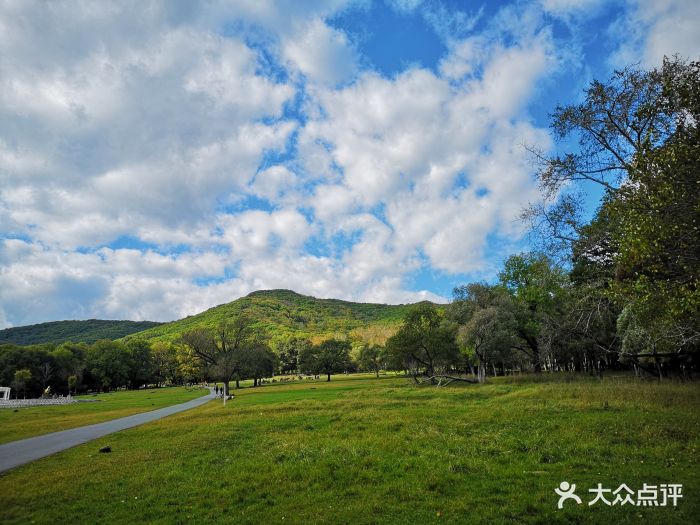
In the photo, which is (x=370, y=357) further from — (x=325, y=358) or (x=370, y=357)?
(x=325, y=358)

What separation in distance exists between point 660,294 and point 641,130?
6.40 m

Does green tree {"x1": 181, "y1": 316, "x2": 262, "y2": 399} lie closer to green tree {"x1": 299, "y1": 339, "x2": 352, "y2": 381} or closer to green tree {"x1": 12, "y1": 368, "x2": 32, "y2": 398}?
green tree {"x1": 299, "y1": 339, "x2": 352, "y2": 381}

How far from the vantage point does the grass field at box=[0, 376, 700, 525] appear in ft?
29.0

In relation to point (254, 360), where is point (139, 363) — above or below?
below

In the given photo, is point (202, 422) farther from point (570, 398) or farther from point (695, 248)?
point (695, 248)

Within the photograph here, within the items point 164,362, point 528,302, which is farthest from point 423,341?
point 164,362

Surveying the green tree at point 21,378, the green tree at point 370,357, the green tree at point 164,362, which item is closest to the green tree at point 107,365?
the green tree at point 164,362

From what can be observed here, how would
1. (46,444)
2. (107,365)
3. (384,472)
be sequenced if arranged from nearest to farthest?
(384,472) < (46,444) < (107,365)
